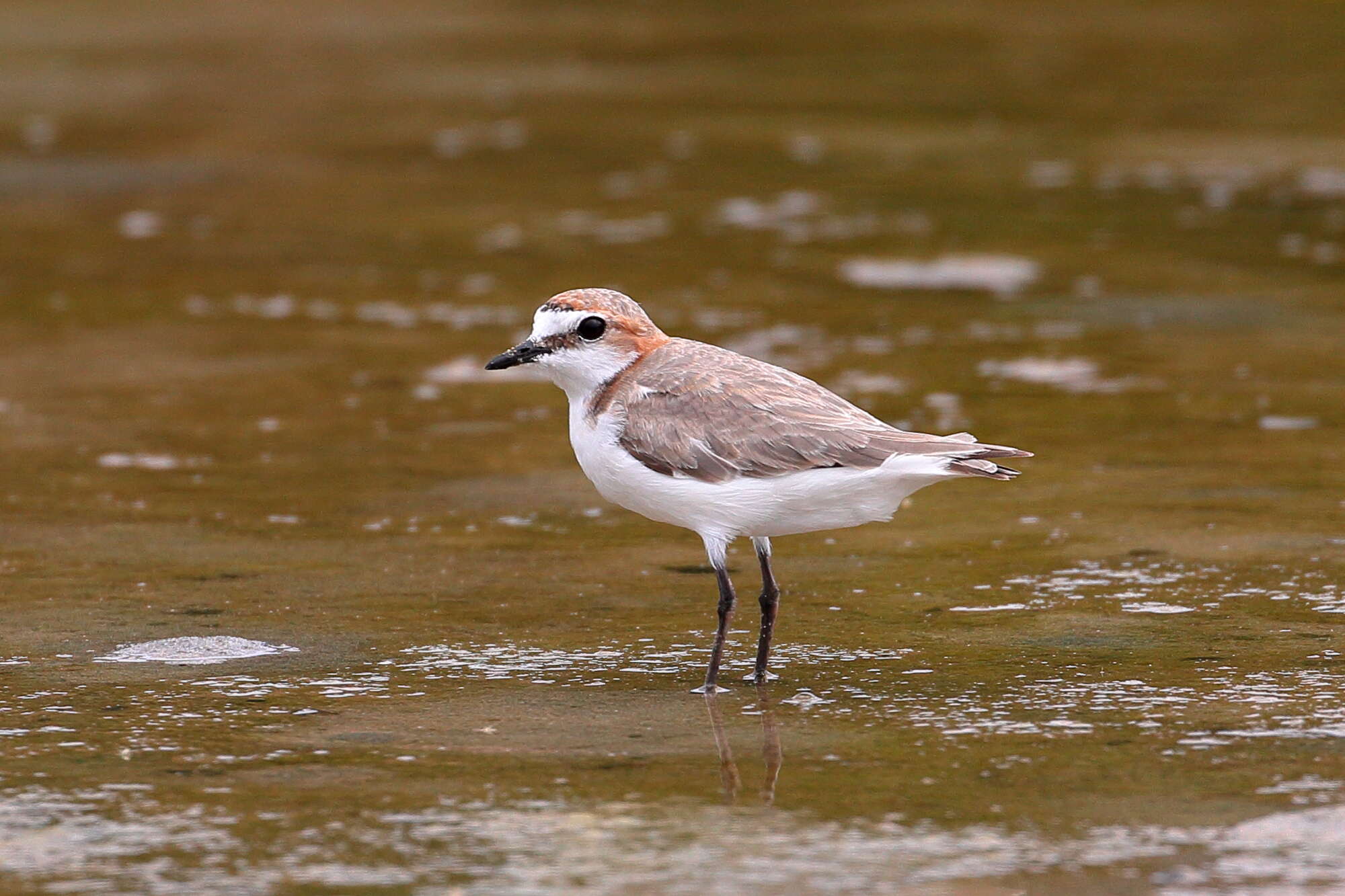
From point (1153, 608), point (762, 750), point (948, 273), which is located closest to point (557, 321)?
point (762, 750)

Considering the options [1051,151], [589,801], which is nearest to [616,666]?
[589,801]

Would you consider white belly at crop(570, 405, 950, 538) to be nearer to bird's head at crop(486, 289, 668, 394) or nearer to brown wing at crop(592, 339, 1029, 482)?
brown wing at crop(592, 339, 1029, 482)

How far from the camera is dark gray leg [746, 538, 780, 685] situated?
6.86 metres

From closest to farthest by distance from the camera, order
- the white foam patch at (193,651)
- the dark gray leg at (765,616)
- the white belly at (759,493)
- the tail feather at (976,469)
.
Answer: the tail feather at (976,469), the white belly at (759,493), the dark gray leg at (765,616), the white foam patch at (193,651)

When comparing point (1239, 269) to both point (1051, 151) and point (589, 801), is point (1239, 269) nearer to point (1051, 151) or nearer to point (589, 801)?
point (1051, 151)

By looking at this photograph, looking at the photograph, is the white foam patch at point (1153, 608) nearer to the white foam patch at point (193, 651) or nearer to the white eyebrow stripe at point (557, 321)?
the white eyebrow stripe at point (557, 321)

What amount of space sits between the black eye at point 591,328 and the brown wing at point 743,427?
7.6 inches

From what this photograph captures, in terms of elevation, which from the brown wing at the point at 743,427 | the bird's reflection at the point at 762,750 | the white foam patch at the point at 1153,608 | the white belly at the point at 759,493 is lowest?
the bird's reflection at the point at 762,750

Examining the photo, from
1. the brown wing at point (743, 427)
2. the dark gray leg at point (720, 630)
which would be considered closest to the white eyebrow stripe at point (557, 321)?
the brown wing at point (743, 427)

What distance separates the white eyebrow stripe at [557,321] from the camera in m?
7.20

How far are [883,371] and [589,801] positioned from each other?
667cm

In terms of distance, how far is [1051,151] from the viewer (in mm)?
18562

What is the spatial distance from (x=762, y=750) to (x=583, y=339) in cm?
189

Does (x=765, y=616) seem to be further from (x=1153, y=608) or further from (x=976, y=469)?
(x=1153, y=608)
